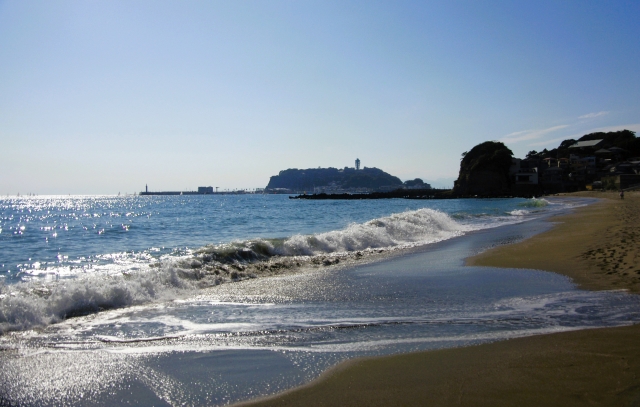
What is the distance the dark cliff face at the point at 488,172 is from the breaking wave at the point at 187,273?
74013mm

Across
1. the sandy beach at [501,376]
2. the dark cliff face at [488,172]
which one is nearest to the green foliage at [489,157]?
the dark cliff face at [488,172]

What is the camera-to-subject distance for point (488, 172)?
8888 centimetres

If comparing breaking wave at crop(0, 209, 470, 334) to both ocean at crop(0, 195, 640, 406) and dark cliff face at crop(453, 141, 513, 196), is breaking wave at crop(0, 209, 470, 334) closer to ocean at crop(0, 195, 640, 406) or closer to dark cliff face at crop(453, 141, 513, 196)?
ocean at crop(0, 195, 640, 406)

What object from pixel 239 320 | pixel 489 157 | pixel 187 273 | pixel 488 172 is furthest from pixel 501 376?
pixel 489 157

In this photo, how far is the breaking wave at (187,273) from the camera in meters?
6.87

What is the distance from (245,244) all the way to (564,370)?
11.1m

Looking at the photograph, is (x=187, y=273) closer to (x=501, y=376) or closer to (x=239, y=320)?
(x=239, y=320)

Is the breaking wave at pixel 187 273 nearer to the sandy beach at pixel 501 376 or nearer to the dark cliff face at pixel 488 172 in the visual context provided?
the sandy beach at pixel 501 376

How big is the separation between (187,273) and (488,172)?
8815 centimetres

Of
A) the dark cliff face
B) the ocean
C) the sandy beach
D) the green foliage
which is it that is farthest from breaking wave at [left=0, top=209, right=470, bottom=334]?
the green foliage

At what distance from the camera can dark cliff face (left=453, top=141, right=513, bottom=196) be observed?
88125 millimetres

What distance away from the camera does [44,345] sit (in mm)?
5492

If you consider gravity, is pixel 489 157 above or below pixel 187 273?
above

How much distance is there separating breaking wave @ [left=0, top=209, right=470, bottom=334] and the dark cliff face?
243ft
